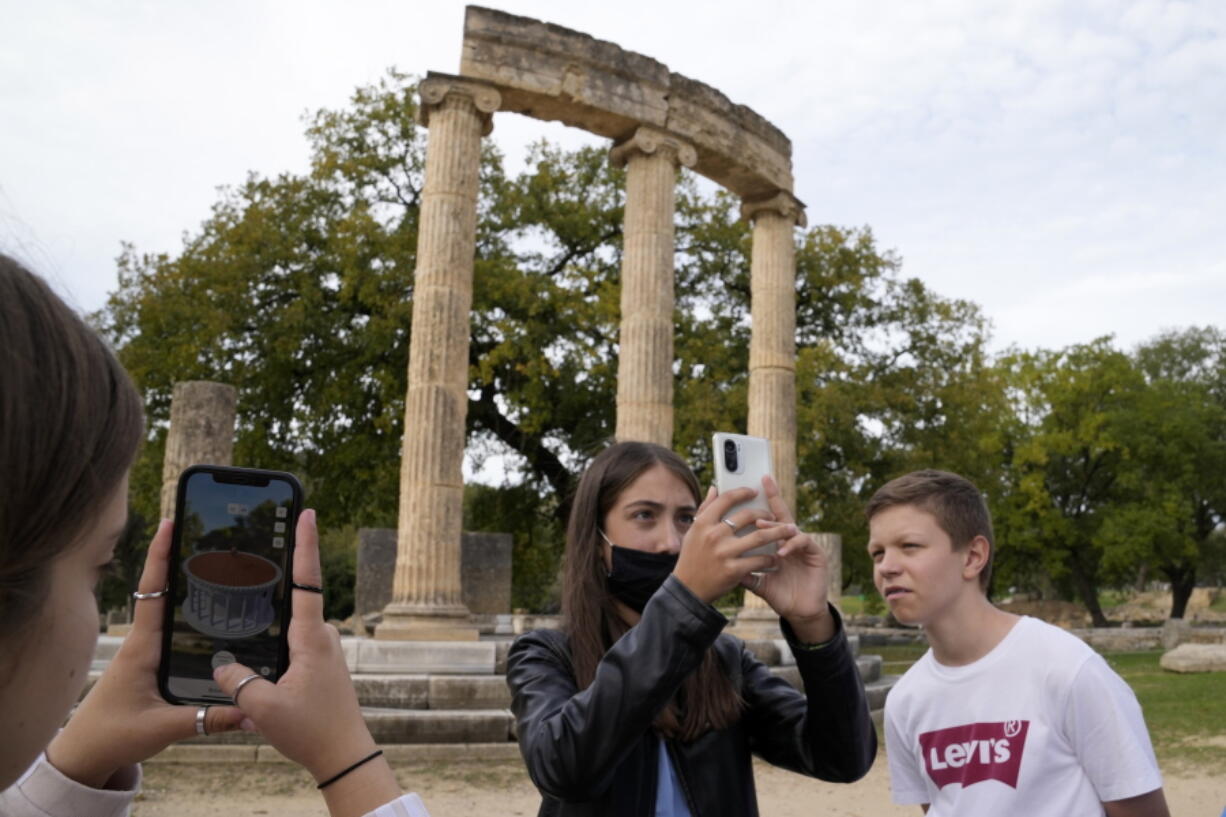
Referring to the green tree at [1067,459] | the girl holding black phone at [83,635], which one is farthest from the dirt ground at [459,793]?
the green tree at [1067,459]

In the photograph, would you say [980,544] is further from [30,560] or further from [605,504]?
[30,560]

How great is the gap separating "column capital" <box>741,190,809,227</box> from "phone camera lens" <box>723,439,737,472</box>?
18.4 meters

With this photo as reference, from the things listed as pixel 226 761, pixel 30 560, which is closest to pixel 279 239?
pixel 226 761

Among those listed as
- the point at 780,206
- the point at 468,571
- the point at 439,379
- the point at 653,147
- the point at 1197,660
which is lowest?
the point at 1197,660

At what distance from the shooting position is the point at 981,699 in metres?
2.80

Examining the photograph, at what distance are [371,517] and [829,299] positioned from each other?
43.6 feet

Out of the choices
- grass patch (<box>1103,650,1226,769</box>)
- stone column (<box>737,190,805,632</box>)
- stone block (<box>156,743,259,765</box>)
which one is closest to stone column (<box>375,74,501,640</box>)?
stone block (<box>156,743,259,765</box>)

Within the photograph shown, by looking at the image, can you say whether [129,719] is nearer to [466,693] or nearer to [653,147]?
[466,693]

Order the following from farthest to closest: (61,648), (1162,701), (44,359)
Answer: (1162,701), (61,648), (44,359)

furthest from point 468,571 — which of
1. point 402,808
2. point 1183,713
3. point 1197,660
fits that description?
point 402,808

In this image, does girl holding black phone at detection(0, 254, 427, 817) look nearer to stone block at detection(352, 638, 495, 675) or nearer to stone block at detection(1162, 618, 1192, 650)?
stone block at detection(352, 638, 495, 675)

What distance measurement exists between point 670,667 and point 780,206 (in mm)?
18868

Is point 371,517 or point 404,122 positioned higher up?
point 404,122

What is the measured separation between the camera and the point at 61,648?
104 cm
